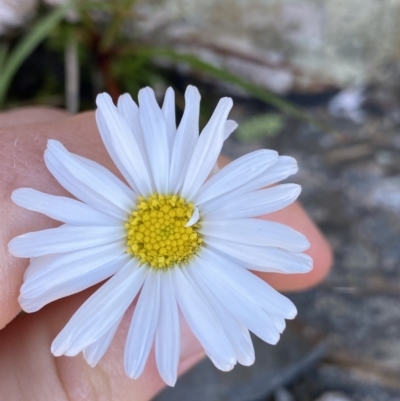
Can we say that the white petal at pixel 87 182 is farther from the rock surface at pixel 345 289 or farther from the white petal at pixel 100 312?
the rock surface at pixel 345 289

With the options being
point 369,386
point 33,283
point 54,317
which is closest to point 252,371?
point 369,386

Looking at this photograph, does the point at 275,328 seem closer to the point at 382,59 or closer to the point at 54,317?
the point at 54,317

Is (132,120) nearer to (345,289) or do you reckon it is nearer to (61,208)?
(61,208)

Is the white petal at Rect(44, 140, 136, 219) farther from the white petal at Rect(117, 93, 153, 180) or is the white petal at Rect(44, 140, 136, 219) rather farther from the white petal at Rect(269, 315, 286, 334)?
the white petal at Rect(269, 315, 286, 334)

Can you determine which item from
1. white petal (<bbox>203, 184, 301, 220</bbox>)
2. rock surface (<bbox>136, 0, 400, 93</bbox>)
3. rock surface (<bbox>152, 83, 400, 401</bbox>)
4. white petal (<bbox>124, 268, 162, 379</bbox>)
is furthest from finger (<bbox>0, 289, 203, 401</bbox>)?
rock surface (<bbox>136, 0, 400, 93</bbox>)

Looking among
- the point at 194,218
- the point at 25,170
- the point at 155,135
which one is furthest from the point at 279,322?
the point at 25,170

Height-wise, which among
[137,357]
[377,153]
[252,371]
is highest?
[137,357]
